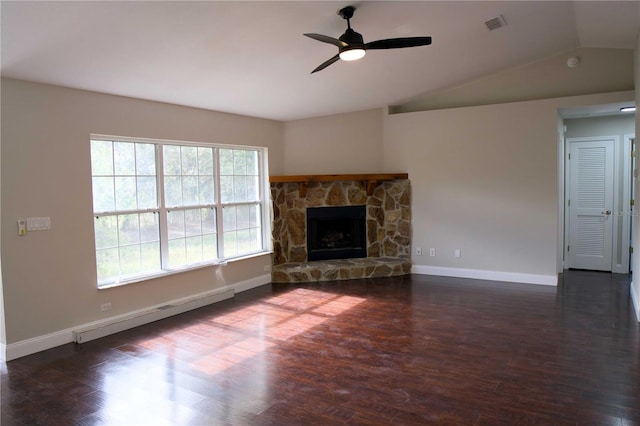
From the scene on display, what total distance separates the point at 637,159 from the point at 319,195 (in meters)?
4.10

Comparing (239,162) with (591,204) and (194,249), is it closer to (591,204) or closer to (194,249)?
(194,249)

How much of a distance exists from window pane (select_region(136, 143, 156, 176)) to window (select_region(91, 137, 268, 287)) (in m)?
0.01

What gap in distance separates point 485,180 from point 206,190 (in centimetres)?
398

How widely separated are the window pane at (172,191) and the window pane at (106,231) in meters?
0.71

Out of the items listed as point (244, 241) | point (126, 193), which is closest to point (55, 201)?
point (126, 193)

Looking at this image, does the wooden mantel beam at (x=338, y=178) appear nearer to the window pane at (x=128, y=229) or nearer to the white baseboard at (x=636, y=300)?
the window pane at (x=128, y=229)

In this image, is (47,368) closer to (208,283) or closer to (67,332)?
(67,332)

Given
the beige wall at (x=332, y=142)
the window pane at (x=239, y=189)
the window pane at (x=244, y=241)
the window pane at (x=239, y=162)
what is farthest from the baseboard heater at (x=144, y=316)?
the beige wall at (x=332, y=142)

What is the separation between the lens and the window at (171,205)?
4.55 meters

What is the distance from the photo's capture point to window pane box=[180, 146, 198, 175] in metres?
5.39

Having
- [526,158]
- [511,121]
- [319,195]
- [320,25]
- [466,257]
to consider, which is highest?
[320,25]

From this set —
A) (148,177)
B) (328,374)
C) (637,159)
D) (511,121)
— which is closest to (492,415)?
(328,374)

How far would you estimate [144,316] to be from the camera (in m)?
4.65

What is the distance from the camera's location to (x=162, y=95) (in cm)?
474
